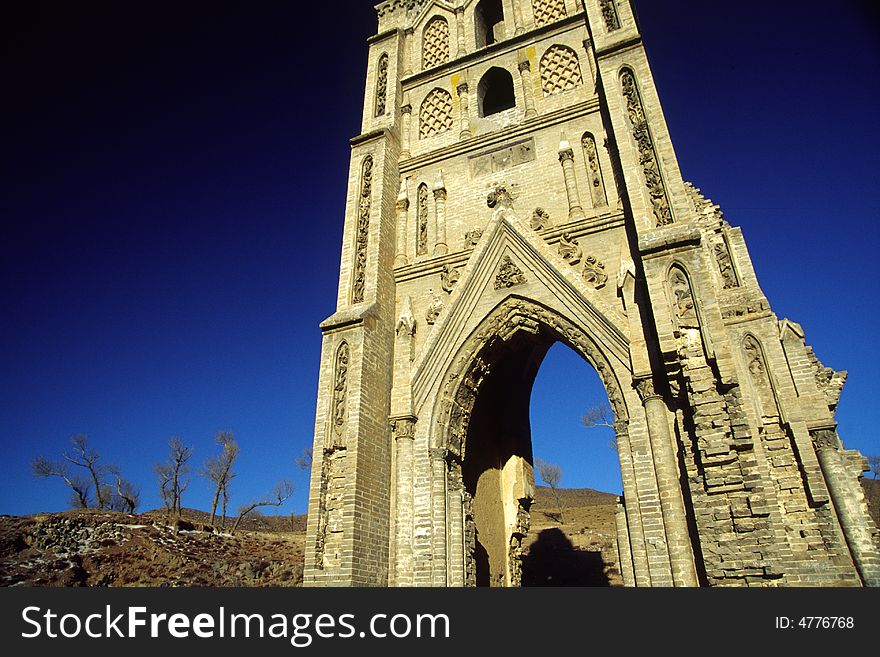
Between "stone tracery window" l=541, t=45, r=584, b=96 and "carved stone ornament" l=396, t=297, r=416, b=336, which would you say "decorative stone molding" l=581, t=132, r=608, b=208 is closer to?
"stone tracery window" l=541, t=45, r=584, b=96

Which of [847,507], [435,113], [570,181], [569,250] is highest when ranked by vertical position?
[435,113]

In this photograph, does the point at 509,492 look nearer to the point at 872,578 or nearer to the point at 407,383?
the point at 407,383

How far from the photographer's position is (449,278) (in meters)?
11.3

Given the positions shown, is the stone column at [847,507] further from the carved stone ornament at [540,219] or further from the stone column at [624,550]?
the carved stone ornament at [540,219]

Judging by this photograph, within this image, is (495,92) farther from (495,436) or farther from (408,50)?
(495,436)

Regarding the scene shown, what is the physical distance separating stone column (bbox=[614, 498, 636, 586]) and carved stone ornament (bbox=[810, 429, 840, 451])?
529 cm

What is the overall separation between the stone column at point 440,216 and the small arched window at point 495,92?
240 centimetres

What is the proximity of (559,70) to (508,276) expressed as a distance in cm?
567

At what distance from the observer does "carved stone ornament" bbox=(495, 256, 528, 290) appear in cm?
1063

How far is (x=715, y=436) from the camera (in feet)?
24.3

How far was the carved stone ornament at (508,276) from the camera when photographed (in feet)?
34.9

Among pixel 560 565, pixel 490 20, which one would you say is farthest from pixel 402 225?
pixel 560 565
